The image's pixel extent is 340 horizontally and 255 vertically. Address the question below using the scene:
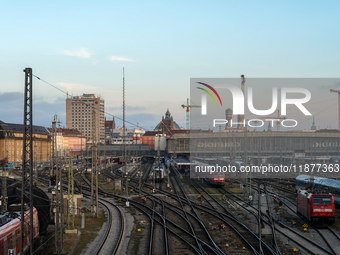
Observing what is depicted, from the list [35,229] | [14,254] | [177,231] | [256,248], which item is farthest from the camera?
[177,231]

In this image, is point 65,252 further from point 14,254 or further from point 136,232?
point 136,232

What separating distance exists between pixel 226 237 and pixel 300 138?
219ft

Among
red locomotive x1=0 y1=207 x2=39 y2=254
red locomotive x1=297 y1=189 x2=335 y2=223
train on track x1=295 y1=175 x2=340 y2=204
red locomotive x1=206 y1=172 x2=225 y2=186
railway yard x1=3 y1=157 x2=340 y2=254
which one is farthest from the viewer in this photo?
red locomotive x1=206 y1=172 x2=225 y2=186

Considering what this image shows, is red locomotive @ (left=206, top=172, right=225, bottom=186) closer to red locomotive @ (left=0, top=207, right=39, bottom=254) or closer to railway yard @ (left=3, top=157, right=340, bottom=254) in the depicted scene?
railway yard @ (left=3, top=157, right=340, bottom=254)

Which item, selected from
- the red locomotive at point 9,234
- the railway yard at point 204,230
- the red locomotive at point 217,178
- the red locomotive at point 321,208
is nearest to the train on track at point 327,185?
the railway yard at point 204,230

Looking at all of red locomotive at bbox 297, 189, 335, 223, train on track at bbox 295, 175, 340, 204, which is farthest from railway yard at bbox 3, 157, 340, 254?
train on track at bbox 295, 175, 340, 204

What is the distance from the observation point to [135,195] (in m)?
44.6

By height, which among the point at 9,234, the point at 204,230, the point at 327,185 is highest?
the point at 327,185

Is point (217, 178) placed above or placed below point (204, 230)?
above

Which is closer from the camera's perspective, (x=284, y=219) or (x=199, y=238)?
(x=199, y=238)

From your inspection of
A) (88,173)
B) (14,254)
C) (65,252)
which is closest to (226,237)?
(65,252)

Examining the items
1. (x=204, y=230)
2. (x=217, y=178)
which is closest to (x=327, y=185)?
(x=204, y=230)

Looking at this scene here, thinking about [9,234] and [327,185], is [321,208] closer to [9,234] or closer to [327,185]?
[327,185]

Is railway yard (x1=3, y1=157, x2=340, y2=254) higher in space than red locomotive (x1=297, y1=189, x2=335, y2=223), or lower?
lower
